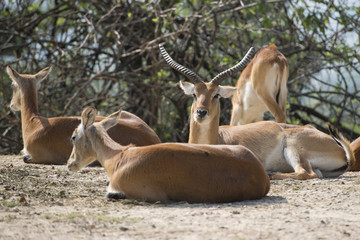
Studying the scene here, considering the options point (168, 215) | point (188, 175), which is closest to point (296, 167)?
point (188, 175)

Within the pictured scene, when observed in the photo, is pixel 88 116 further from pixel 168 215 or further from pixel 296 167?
pixel 296 167

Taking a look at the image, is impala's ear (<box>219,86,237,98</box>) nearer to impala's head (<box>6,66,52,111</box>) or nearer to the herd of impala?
the herd of impala

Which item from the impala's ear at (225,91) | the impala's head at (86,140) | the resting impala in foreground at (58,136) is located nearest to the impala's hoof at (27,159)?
the resting impala in foreground at (58,136)

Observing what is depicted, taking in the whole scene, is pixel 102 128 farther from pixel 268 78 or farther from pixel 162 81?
pixel 162 81

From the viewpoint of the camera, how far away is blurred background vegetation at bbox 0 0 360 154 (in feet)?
38.8

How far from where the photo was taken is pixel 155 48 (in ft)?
42.1

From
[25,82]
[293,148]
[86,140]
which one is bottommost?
[293,148]

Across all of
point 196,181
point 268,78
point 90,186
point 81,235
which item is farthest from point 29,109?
point 81,235

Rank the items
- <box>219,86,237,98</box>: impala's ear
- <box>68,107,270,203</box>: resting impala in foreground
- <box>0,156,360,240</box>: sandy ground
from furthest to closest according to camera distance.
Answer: <box>219,86,237,98</box>: impala's ear → <box>68,107,270,203</box>: resting impala in foreground → <box>0,156,360,240</box>: sandy ground

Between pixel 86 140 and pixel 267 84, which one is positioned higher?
pixel 267 84

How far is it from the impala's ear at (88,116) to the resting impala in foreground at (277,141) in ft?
6.06

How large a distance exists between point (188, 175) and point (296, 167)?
108 inches

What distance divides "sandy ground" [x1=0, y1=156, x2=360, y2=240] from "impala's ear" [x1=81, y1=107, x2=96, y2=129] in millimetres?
663

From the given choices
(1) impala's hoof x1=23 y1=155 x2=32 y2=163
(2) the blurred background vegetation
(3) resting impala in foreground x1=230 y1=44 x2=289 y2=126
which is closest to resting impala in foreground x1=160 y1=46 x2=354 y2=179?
(3) resting impala in foreground x1=230 y1=44 x2=289 y2=126
